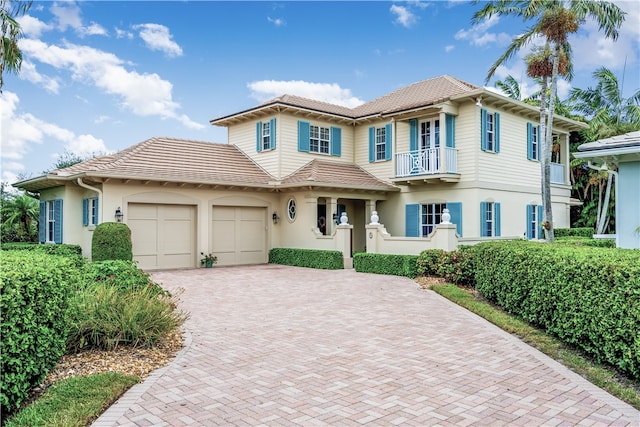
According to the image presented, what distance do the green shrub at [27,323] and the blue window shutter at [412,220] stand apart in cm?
1560

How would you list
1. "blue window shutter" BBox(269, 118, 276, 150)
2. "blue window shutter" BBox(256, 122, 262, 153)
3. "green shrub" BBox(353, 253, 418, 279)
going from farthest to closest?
"blue window shutter" BBox(256, 122, 262, 153)
"blue window shutter" BBox(269, 118, 276, 150)
"green shrub" BBox(353, 253, 418, 279)

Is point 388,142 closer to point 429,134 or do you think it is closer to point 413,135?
point 413,135

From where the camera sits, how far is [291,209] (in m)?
19.9

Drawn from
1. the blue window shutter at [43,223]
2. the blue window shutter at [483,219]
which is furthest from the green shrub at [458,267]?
the blue window shutter at [43,223]

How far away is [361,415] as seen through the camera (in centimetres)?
437

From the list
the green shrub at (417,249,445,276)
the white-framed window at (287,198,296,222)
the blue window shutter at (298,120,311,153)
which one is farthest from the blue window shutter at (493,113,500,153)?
the white-framed window at (287,198,296,222)

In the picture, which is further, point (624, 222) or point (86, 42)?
point (86, 42)

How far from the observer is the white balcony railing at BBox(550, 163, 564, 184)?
72.2 ft

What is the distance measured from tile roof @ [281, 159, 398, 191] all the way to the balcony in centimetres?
123

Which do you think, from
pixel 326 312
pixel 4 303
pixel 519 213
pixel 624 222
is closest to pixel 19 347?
pixel 4 303

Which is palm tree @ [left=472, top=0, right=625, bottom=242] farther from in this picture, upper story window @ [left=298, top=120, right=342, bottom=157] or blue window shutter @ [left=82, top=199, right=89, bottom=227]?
blue window shutter @ [left=82, top=199, right=89, bottom=227]

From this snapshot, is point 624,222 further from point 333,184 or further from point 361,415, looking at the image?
point 333,184

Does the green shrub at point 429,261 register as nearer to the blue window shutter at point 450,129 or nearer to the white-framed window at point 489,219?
the white-framed window at point 489,219

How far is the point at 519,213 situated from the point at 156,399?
18148 mm
